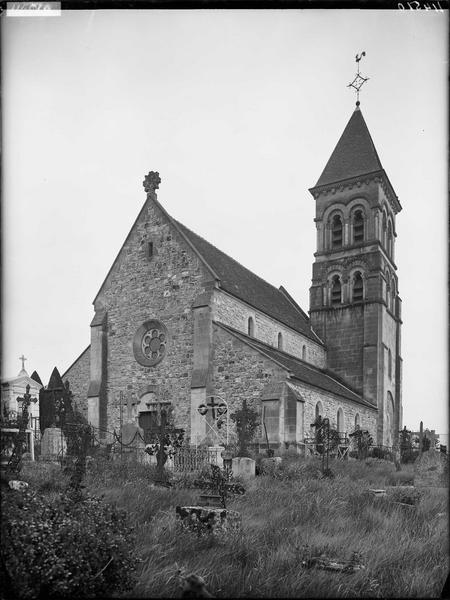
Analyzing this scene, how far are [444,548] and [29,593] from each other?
5.10 m

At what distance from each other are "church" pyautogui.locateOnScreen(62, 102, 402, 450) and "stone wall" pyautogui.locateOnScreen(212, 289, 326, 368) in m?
0.07

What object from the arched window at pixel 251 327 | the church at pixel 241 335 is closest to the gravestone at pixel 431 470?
the church at pixel 241 335

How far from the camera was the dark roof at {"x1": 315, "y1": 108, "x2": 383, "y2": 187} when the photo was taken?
36591 mm

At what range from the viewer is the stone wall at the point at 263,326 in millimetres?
23516

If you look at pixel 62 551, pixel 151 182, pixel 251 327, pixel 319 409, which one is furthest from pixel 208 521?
pixel 151 182

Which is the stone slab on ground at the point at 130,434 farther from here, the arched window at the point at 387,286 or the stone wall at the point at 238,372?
the arched window at the point at 387,286

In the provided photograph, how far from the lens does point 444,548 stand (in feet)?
21.7

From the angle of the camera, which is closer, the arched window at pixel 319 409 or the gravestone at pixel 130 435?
the gravestone at pixel 130 435

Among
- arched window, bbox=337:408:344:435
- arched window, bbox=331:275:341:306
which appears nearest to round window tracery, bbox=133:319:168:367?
arched window, bbox=337:408:344:435

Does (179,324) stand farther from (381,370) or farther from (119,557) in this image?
(119,557)

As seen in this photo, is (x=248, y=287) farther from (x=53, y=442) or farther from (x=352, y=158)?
(x=352, y=158)

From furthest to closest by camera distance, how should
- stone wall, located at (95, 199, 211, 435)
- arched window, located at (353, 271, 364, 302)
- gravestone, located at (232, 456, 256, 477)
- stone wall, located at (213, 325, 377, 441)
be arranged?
arched window, located at (353, 271, 364, 302), stone wall, located at (95, 199, 211, 435), stone wall, located at (213, 325, 377, 441), gravestone, located at (232, 456, 256, 477)

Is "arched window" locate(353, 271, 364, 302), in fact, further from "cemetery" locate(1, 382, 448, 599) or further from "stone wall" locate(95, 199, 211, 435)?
"cemetery" locate(1, 382, 448, 599)

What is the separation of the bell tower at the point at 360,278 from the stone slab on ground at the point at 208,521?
27.7m
